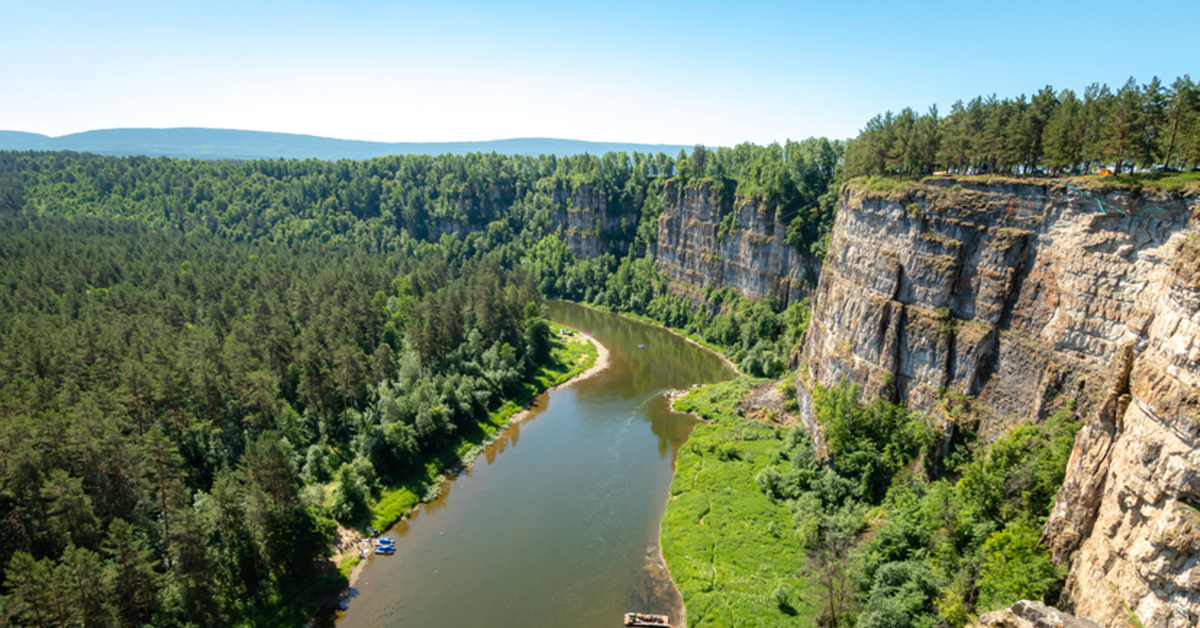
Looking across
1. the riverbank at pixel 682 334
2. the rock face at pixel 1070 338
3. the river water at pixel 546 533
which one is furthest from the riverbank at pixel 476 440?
the rock face at pixel 1070 338

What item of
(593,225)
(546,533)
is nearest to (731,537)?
(546,533)

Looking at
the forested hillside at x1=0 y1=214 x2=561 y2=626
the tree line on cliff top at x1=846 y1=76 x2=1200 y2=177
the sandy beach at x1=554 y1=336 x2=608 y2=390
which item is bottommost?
the sandy beach at x1=554 y1=336 x2=608 y2=390

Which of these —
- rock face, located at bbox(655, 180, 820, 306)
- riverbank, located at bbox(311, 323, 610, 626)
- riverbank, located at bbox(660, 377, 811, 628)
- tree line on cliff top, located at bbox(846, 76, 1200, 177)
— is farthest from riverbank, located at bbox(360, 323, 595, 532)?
tree line on cliff top, located at bbox(846, 76, 1200, 177)

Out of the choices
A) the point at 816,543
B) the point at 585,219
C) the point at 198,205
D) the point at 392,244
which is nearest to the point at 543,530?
the point at 816,543

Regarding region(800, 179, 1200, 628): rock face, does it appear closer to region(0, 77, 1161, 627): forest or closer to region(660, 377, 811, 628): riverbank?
region(0, 77, 1161, 627): forest

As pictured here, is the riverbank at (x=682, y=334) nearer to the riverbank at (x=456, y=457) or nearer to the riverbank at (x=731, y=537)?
the riverbank at (x=456, y=457)

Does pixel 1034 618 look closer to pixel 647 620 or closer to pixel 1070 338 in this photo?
pixel 1070 338
